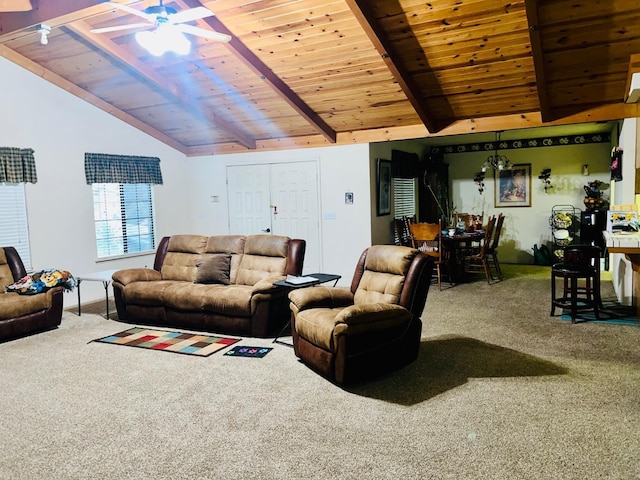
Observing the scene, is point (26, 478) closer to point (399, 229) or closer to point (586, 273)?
point (586, 273)

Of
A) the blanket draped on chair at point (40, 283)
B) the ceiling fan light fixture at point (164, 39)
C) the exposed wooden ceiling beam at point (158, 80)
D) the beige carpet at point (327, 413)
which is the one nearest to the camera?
the beige carpet at point (327, 413)

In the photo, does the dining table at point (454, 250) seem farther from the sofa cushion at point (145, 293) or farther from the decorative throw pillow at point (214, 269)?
the sofa cushion at point (145, 293)

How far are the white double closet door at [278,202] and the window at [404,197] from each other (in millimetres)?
1584

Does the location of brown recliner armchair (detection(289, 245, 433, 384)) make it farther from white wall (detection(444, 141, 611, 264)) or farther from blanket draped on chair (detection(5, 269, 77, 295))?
white wall (detection(444, 141, 611, 264))

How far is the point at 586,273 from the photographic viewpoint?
4.74 m

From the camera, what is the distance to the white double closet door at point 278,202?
715 cm

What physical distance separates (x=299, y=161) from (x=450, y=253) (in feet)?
8.75

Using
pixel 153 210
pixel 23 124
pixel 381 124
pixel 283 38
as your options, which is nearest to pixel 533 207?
pixel 381 124

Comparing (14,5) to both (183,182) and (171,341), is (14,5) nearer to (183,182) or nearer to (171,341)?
(171,341)

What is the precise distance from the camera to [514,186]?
9078 millimetres

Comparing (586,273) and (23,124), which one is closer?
(586,273)

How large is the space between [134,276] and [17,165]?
6.58 ft

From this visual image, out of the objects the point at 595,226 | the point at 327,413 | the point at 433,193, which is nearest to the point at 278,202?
the point at 433,193

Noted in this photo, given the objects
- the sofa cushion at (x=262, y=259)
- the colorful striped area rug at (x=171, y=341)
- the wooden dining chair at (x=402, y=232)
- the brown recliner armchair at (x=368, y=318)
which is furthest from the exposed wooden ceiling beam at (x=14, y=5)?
the wooden dining chair at (x=402, y=232)
